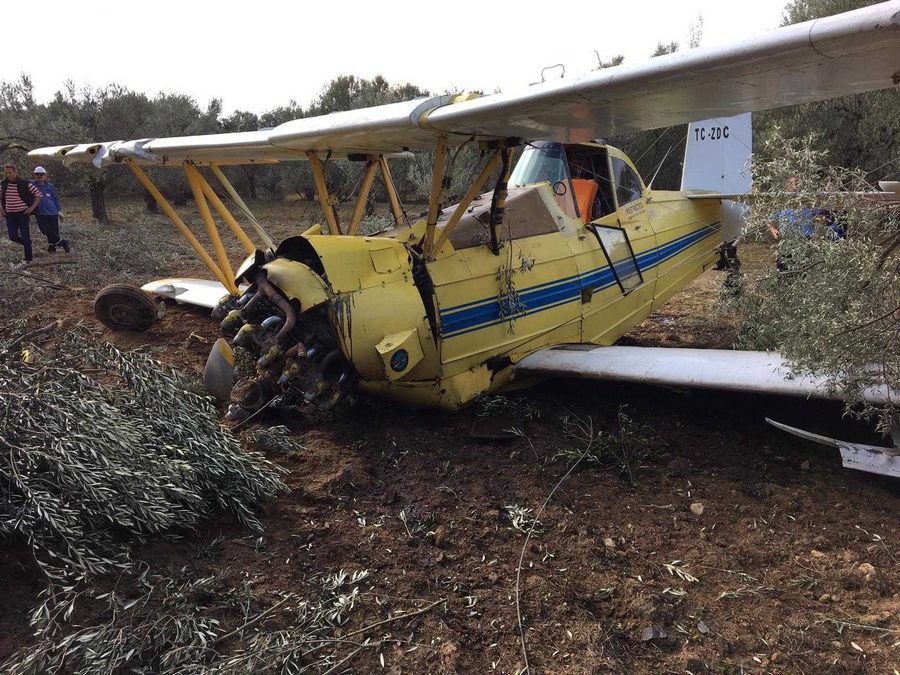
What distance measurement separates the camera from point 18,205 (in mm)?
10562

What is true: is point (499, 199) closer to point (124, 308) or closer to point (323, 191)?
point (323, 191)

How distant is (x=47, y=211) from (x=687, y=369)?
11.8 meters

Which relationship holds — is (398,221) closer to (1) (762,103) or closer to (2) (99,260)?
(1) (762,103)

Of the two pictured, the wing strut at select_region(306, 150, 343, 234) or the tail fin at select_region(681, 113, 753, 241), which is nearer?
the wing strut at select_region(306, 150, 343, 234)

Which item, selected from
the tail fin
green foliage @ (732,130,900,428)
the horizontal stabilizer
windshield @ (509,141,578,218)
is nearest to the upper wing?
green foliage @ (732,130,900,428)

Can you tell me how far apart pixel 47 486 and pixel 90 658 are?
3.27ft

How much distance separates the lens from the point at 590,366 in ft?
16.8

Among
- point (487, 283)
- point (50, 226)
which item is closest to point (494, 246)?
point (487, 283)

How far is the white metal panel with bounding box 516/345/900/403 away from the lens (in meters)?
4.16

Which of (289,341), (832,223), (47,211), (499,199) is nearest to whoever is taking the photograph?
(832,223)

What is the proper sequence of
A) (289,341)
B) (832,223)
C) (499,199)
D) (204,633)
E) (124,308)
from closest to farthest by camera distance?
(204,633), (832,223), (289,341), (499,199), (124,308)

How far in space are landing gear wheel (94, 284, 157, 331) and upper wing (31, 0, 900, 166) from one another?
1661mm

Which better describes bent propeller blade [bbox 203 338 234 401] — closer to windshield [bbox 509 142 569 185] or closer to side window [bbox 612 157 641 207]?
windshield [bbox 509 142 569 185]

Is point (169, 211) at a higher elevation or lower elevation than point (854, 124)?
lower
